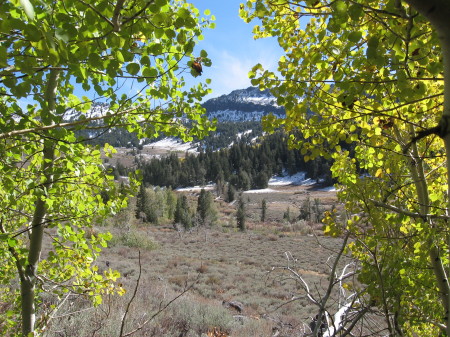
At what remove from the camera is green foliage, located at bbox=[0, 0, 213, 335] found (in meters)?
1.37

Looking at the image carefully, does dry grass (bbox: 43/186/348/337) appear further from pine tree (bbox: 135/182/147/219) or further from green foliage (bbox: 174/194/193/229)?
pine tree (bbox: 135/182/147/219)

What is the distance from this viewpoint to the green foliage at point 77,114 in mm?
1369

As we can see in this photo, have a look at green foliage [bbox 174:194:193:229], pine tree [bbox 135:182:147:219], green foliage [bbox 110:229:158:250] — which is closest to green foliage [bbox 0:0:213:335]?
green foliage [bbox 110:229:158:250]

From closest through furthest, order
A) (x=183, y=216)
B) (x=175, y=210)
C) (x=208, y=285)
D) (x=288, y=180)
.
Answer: (x=208, y=285), (x=183, y=216), (x=175, y=210), (x=288, y=180)

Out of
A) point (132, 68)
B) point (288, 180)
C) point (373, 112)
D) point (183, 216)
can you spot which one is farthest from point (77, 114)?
point (288, 180)

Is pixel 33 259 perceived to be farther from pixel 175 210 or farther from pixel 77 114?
pixel 175 210

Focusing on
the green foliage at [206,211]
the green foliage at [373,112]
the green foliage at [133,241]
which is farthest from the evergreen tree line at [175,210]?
the green foliage at [373,112]

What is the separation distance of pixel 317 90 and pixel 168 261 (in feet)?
61.7

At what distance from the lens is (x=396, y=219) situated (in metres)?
2.31

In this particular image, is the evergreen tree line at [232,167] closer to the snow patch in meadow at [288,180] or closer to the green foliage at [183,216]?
the snow patch in meadow at [288,180]

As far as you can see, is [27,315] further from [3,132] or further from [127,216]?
[127,216]

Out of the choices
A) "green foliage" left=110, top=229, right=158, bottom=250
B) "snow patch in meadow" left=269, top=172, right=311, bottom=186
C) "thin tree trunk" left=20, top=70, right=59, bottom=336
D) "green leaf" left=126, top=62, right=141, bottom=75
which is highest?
"green leaf" left=126, top=62, right=141, bottom=75

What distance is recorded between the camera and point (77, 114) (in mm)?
2678

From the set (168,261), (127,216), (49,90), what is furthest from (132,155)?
(49,90)
